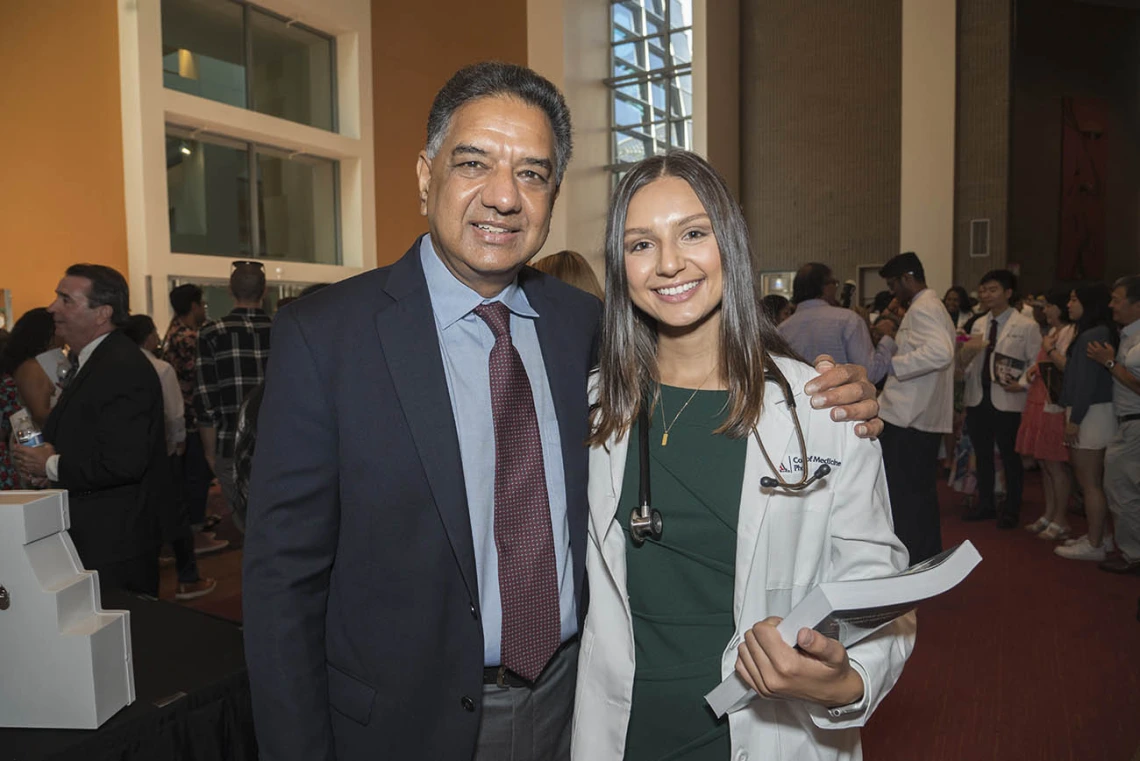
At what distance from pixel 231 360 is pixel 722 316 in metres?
4.02

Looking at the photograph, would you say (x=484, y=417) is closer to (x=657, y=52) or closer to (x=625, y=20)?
(x=625, y=20)

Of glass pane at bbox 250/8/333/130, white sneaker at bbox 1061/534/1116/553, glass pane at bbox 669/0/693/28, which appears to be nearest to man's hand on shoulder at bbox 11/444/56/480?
white sneaker at bbox 1061/534/1116/553

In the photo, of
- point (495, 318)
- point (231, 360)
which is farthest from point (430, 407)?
point (231, 360)

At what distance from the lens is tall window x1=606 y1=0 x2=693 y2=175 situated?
17.0 metres

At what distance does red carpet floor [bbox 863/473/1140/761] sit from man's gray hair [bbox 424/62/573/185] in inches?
110

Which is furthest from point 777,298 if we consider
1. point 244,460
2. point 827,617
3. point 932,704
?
point 827,617

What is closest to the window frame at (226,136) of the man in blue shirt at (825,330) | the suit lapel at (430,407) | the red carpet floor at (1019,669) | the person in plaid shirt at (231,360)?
the person in plaid shirt at (231,360)

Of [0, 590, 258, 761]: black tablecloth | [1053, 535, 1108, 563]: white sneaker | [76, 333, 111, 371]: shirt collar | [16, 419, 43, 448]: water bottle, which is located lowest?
[1053, 535, 1108, 563]: white sneaker

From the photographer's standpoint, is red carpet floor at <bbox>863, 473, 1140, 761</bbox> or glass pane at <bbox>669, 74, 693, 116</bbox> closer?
red carpet floor at <bbox>863, 473, 1140, 761</bbox>

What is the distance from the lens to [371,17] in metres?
12.3

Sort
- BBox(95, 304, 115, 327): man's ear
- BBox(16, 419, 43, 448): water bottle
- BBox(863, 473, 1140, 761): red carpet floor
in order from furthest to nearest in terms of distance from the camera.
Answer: BBox(863, 473, 1140, 761): red carpet floor
BBox(95, 304, 115, 327): man's ear
BBox(16, 419, 43, 448): water bottle

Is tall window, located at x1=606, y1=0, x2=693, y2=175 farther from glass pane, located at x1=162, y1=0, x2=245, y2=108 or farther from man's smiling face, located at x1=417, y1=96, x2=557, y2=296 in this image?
man's smiling face, located at x1=417, y1=96, x2=557, y2=296

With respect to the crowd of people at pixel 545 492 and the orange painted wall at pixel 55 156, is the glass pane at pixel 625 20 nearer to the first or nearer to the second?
the orange painted wall at pixel 55 156

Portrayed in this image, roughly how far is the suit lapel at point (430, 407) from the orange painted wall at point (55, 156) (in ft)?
30.3
